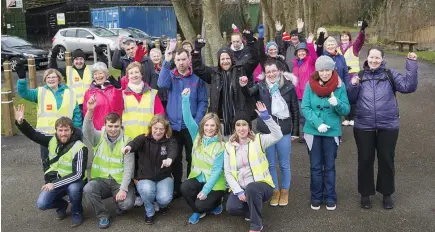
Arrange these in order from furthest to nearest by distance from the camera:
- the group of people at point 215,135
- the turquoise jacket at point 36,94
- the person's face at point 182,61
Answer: the turquoise jacket at point 36,94 → the person's face at point 182,61 → the group of people at point 215,135

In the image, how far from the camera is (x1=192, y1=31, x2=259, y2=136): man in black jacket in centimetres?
533

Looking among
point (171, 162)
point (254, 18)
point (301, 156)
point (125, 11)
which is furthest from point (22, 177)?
point (254, 18)

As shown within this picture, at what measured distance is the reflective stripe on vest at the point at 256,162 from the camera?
4.72 metres

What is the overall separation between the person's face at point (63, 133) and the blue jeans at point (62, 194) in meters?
0.48

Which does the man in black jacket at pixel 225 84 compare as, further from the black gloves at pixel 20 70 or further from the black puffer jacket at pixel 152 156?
the black gloves at pixel 20 70

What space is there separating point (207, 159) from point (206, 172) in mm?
138

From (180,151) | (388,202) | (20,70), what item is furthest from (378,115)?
(20,70)

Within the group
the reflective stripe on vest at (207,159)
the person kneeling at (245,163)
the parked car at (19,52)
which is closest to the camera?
the person kneeling at (245,163)

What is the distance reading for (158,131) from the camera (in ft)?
16.3

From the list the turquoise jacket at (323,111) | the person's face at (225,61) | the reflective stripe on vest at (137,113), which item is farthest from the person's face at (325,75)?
the reflective stripe on vest at (137,113)

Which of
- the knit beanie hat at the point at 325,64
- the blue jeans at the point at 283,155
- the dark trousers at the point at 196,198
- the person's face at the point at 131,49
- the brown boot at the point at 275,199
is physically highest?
the person's face at the point at 131,49

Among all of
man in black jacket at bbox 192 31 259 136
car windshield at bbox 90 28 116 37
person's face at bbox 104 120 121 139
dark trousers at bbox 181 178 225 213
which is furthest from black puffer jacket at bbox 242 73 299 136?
car windshield at bbox 90 28 116 37

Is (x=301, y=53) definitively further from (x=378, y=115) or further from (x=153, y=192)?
(x=153, y=192)

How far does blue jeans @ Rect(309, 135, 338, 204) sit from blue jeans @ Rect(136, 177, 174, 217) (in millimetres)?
1576
